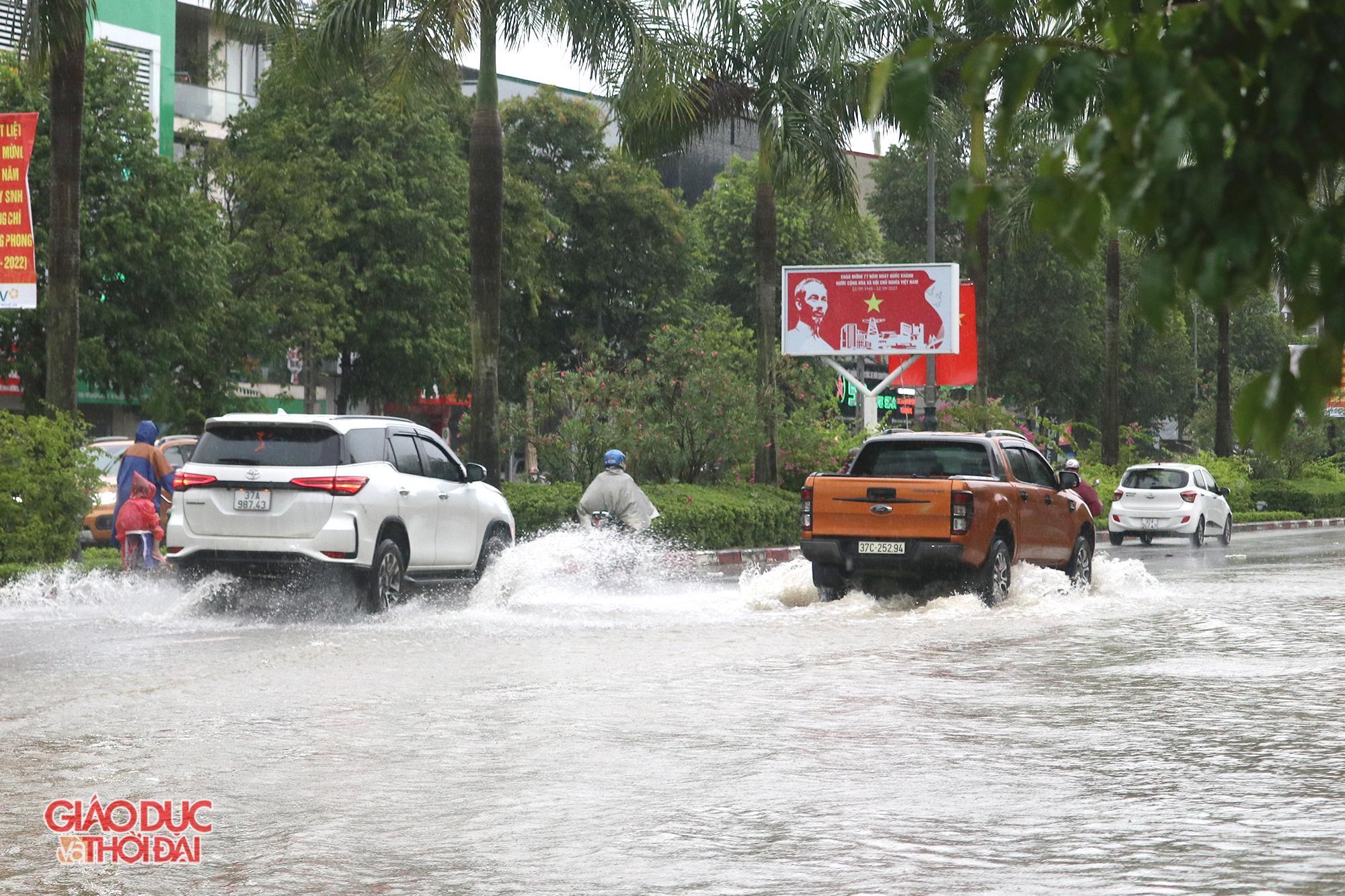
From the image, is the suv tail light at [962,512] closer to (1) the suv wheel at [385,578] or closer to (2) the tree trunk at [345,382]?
(1) the suv wheel at [385,578]

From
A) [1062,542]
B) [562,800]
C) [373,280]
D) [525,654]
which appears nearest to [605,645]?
[525,654]

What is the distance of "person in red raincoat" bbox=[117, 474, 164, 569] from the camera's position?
62.7 ft

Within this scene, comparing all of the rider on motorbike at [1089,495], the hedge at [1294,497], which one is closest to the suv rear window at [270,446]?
the rider on motorbike at [1089,495]

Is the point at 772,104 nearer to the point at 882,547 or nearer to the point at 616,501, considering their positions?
the point at 616,501

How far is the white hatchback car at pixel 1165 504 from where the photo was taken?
1437 inches

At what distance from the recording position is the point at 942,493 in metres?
17.5

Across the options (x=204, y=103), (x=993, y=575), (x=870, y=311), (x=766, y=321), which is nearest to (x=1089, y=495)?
(x=766, y=321)

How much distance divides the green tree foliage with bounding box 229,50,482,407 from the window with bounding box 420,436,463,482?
26.4 m

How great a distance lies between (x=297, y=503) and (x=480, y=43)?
11368 mm

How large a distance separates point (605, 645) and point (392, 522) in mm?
3290

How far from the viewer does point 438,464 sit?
59.2ft

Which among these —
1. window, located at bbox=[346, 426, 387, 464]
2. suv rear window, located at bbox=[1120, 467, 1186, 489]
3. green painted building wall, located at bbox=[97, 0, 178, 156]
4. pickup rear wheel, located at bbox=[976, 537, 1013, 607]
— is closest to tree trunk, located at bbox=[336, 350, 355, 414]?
green painted building wall, located at bbox=[97, 0, 178, 156]

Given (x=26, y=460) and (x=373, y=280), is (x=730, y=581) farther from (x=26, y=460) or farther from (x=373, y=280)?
(x=373, y=280)

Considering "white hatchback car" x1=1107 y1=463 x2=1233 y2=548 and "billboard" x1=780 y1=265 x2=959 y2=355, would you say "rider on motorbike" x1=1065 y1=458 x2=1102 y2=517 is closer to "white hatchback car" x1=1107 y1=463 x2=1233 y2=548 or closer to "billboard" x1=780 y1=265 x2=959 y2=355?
"white hatchback car" x1=1107 y1=463 x2=1233 y2=548
